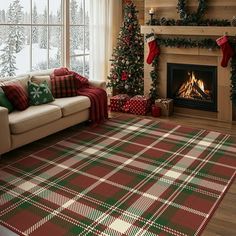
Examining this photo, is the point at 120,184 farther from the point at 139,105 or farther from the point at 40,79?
the point at 139,105

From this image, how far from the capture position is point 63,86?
5.07 meters

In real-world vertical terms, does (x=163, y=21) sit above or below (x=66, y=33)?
above

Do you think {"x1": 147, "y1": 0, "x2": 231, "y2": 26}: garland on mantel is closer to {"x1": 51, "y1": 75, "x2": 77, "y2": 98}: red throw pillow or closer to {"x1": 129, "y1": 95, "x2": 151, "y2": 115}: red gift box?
{"x1": 129, "y1": 95, "x2": 151, "y2": 115}: red gift box

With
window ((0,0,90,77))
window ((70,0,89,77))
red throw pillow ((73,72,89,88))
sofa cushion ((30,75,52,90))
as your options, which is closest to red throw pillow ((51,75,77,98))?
sofa cushion ((30,75,52,90))

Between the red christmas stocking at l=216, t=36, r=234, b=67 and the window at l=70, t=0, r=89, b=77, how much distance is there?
98.1 inches

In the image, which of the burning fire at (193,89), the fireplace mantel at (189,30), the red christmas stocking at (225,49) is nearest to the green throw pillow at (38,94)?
the fireplace mantel at (189,30)

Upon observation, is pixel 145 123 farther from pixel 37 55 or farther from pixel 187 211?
pixel 187 211

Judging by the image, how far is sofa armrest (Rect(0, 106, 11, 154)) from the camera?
377 centimetres

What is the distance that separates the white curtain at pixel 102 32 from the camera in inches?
256

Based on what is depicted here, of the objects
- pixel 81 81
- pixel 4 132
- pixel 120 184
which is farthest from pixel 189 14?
pixel 4 132

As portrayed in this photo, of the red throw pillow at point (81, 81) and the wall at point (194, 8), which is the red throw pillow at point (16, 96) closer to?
the red throw pillow at point (81, 81)

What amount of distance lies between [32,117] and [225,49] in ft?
9.77

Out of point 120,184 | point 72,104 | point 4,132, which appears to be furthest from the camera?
point 72,104

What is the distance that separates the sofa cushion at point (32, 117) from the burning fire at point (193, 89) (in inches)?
94.5
